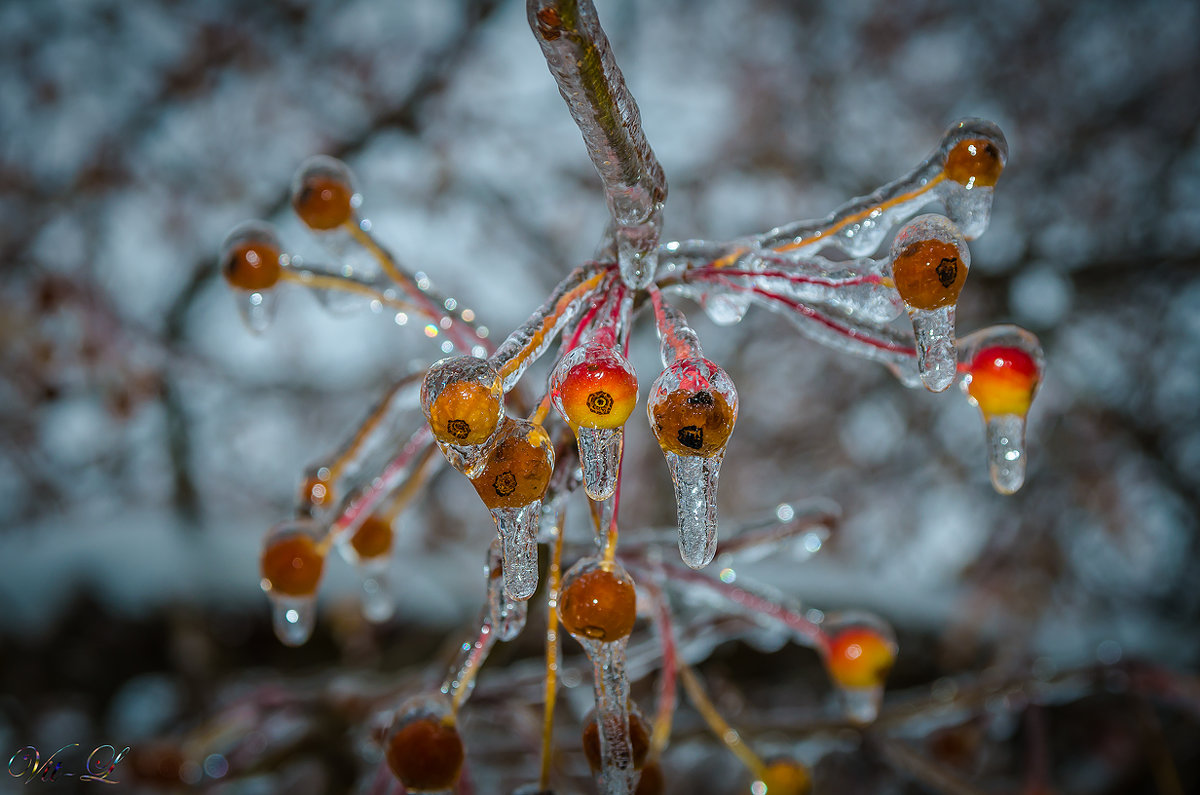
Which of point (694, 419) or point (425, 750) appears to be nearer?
point (694, 419)

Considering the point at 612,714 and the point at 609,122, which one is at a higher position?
the point at 609,122

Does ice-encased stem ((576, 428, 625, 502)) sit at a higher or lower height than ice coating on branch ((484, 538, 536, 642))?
higher

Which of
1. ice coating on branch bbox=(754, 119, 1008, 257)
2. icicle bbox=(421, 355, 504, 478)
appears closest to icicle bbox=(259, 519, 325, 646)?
icicle bbox=(421, 355, 504, 478)

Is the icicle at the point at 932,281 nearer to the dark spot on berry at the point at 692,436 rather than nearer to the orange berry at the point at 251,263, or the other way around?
the dark spot on berry at the point at 692,436

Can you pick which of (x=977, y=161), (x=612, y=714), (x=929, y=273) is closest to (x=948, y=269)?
(x=929, y=273)

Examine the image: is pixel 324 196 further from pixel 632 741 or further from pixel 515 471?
pixel 632 741

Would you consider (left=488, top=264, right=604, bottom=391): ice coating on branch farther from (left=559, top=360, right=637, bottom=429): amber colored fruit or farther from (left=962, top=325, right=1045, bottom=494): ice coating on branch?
(left=962, top=325, right=1045, bottom=494): ice coating on branch

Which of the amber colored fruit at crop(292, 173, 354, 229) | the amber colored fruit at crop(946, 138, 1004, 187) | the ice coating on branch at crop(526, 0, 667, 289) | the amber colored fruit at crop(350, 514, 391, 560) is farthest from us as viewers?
the amber colored fruit at crop(350, 514, 391, 560)
